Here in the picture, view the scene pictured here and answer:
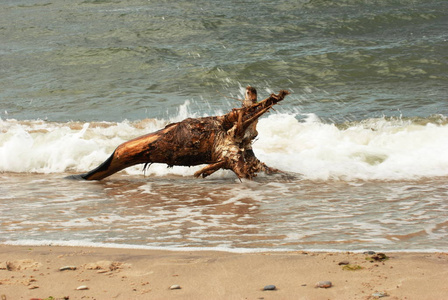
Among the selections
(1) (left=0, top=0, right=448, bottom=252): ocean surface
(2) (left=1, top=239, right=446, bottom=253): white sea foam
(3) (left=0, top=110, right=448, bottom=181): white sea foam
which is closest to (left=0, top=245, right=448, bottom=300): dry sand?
(2) (left=1, top=239, right=446, bottom=253): white sea foam

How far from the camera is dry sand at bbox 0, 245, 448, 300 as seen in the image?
3414 millimetres

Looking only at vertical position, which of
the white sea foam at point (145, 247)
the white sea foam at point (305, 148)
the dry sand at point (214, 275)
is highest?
the white sea foam at point (305, 148)

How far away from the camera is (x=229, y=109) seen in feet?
37.1

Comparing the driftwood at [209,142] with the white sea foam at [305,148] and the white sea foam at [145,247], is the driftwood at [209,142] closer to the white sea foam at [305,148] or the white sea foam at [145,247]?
the white sea foam at [305,148]

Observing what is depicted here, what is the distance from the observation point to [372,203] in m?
5.71

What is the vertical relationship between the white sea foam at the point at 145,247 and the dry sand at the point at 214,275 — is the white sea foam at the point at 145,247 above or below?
above

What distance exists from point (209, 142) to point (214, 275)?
3.08 metres

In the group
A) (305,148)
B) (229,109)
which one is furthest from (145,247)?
(229,109)

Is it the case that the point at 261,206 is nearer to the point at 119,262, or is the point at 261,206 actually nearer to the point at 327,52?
the point at 119,262

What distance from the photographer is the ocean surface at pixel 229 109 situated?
502cm

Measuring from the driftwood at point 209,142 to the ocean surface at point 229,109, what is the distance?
308 millimetres

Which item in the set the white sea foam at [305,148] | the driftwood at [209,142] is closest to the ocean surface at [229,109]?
the white sea foam at [305,148]

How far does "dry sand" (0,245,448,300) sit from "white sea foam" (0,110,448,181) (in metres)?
3.16

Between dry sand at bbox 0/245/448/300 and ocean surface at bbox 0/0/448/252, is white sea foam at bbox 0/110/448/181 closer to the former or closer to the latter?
ocean surface at bbox 0/0/448/252
